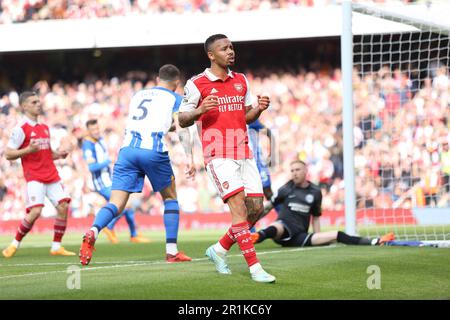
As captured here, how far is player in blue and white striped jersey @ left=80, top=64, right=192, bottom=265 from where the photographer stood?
9.81 meters

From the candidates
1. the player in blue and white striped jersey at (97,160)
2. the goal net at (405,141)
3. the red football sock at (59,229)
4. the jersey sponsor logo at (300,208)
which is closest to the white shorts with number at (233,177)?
the jersey sponsor logo at (300,208)

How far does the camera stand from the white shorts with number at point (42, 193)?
1232 centimetres

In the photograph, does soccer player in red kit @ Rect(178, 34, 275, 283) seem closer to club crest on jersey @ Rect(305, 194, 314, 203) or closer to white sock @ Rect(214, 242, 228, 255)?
white sock @ Rect(214, 242, 228, 255)

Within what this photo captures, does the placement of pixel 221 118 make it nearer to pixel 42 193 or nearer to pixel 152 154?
pixel 152 154

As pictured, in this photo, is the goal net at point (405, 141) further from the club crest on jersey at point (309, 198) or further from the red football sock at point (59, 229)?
the red football sock at point (59, 229)

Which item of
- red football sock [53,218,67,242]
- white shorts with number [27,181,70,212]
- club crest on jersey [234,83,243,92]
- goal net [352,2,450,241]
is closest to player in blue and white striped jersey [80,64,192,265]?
club crest on jersey [234,83,243,92]

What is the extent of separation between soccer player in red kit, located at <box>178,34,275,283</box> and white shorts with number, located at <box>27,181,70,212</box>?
15.9ft

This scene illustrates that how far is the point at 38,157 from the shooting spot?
1244cm

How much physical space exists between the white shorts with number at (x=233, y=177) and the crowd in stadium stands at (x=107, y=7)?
692 inches

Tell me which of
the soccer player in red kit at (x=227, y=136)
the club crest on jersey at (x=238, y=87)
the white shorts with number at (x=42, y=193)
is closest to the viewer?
the soccer player in red kit at (x=227, y=136)

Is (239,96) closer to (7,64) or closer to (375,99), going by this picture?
(375,99)

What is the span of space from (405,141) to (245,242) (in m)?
12.4

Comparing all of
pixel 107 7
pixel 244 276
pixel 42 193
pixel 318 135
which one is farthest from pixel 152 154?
pixel 107 7
